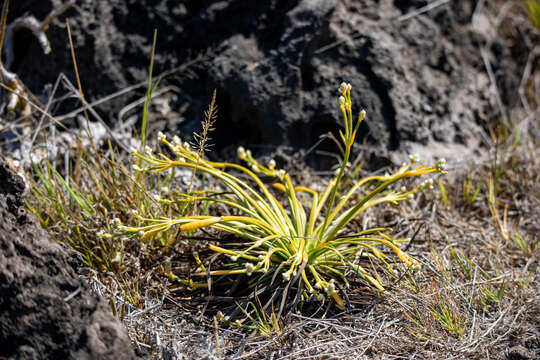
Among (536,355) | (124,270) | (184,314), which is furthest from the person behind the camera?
(124,270)

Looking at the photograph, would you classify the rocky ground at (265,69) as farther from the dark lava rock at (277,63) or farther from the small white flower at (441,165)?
the small white flower at (441,165)

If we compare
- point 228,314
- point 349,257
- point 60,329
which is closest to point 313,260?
point 349,257

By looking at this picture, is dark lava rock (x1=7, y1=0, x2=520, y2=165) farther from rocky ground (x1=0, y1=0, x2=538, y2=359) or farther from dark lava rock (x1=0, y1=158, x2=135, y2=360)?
dark lava rock (x1=0, y1=158, x2=135, y2=360)

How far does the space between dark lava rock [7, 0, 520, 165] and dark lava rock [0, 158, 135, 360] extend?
1388 millimetres

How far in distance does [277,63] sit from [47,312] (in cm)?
176

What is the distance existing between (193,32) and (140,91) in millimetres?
494

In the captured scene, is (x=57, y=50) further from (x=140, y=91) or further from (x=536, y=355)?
(x=536, y=355)

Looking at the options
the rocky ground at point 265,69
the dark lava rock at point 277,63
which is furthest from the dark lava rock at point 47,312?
the dark lava rock at point 277,63

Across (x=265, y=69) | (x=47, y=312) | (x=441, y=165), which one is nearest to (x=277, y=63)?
(x=265, y=69)

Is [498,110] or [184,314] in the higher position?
[498,110]

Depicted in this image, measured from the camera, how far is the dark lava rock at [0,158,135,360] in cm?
133

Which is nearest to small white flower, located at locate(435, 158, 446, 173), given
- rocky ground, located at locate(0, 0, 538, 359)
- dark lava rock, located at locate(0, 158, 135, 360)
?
rocky ground, located at locate(0, 0, 538, 359)

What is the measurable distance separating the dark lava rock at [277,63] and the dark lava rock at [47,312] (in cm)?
139

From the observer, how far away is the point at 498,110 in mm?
3105
